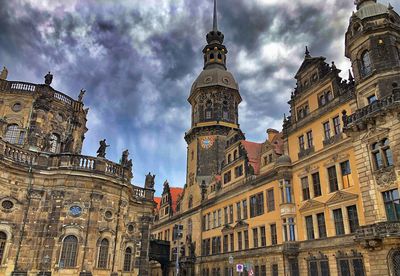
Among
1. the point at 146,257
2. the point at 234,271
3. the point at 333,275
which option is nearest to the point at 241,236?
the point at 234,271

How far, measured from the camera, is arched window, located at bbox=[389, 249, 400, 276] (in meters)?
22.6

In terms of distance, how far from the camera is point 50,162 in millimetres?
29328

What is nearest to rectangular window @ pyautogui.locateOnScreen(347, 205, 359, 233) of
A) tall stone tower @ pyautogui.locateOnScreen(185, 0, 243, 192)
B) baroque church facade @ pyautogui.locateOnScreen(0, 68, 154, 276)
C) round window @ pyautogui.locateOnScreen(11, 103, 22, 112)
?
baroque church facade @ pyautogui.locateOnScreen(0, 68, 154, 276)

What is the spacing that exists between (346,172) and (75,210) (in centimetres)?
2187

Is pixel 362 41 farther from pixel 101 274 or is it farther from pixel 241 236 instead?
Result: pixel 101 274

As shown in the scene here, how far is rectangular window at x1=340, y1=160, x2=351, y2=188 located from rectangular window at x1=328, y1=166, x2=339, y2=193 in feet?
2.80

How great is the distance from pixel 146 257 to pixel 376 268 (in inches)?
816

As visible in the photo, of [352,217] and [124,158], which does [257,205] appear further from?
[124,158]

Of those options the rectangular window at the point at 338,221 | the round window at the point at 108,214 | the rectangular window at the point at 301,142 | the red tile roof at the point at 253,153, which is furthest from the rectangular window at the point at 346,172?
the round window at the point at 108,214

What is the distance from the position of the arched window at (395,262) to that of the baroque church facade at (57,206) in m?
20.7

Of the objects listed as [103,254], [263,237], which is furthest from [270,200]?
[103,254]

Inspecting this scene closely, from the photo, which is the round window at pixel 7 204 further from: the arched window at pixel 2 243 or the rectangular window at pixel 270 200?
the rectangular window at pixel 270 200

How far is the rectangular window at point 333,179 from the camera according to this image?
28736mm

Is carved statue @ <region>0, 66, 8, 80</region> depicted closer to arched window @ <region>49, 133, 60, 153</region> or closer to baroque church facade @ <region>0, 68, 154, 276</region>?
baroque church facade @ <region>0, 68, 154, 276</region>
